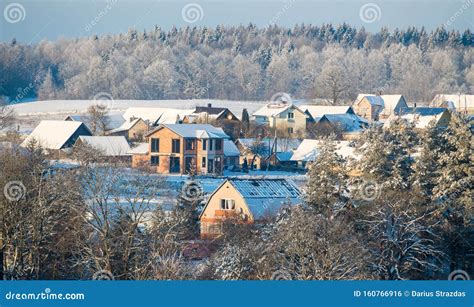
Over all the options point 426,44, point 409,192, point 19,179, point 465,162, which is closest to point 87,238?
point 19,179

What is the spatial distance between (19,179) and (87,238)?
3.00 feet

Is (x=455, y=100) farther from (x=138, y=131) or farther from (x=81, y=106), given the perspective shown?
(x=81, y=106)

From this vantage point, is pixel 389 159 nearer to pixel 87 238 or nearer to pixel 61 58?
pixel 87 238

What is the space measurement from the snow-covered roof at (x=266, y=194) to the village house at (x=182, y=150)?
769mm

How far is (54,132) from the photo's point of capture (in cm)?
1089

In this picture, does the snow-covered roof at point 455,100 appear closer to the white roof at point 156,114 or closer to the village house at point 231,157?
the village house at point 231,157

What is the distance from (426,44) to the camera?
11.2 metres

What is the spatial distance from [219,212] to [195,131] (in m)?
2.07

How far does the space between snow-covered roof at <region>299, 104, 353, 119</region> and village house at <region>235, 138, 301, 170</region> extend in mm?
500

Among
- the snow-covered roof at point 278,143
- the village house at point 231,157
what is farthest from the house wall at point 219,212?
the snow-covered roof at point 278,143

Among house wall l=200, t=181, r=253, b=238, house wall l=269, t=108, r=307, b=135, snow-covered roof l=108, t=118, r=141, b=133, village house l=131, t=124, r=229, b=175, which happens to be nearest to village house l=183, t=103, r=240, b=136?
house wall l=269, t=108, r=307, b=135

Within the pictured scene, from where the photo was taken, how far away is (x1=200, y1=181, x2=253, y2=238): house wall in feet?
26.5

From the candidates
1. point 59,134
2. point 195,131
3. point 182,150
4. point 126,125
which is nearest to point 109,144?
point 59,134

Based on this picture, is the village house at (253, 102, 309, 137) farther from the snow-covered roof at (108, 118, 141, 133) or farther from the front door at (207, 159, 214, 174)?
the front door at (207, 159, 214, 174)
